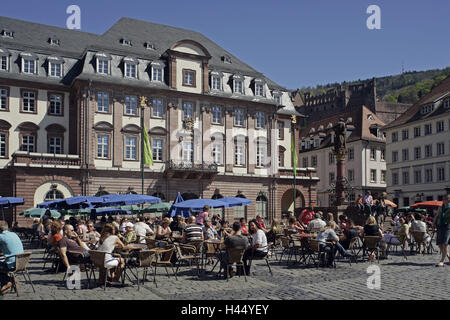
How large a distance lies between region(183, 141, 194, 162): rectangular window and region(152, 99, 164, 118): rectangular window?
3276 millimetres

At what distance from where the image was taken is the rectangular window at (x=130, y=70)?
43.0 m

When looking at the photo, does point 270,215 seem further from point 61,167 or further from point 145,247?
point 145,247

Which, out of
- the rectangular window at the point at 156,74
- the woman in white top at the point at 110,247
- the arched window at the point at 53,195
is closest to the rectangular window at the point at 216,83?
the rectangular window at the point at 156,74

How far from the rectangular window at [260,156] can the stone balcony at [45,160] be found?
16729 millimetres

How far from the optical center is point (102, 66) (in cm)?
4206

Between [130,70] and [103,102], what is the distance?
371cm

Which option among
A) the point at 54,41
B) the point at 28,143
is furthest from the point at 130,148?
the point at 54,41

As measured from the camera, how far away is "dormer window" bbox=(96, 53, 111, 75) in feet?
137

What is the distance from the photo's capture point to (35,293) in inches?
443

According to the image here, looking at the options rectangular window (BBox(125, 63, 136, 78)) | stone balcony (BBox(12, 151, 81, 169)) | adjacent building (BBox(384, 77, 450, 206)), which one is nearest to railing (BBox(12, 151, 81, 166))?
stone balcony (BBox(12, 151, 81, 169))

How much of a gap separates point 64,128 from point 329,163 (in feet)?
122

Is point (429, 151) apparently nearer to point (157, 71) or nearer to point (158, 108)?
point (158, 108)

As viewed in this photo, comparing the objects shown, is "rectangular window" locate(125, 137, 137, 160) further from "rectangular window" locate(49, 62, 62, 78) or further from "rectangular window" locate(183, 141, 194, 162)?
"rectangular window" locate(49, 62, 62, 78)
